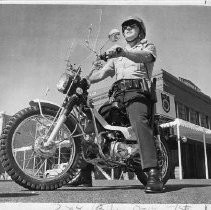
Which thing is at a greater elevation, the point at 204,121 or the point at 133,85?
the point at 204,121

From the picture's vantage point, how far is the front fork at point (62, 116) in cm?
217

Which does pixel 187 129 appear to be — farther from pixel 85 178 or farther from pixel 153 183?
pixel 153 183

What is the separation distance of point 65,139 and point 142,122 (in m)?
0.57

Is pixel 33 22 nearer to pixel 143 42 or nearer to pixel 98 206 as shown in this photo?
pixel 143 42

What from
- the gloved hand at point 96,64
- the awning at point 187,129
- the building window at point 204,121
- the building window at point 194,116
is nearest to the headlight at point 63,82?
the gloved hand at point 96,64

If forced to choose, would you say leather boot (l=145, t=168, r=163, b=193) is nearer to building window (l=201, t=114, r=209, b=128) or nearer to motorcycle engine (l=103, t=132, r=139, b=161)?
motorcycle engine (l=103, t=132, r=139, b=161)

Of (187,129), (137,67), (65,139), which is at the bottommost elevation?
(65,139)

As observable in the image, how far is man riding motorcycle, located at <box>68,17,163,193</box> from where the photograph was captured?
2.21m

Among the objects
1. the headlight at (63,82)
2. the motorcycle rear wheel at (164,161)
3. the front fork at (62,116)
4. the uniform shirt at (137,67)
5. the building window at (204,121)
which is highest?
the building window at (204,121)

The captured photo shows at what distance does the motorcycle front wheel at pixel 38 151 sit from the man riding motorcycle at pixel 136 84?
433 mm

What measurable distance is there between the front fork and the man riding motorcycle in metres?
0.33

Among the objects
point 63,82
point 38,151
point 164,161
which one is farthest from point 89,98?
point 164,161

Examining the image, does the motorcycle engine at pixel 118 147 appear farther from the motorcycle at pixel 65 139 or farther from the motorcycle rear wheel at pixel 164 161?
the motorcycle rear wheel at pixel 164 161

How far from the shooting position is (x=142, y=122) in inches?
89.4
